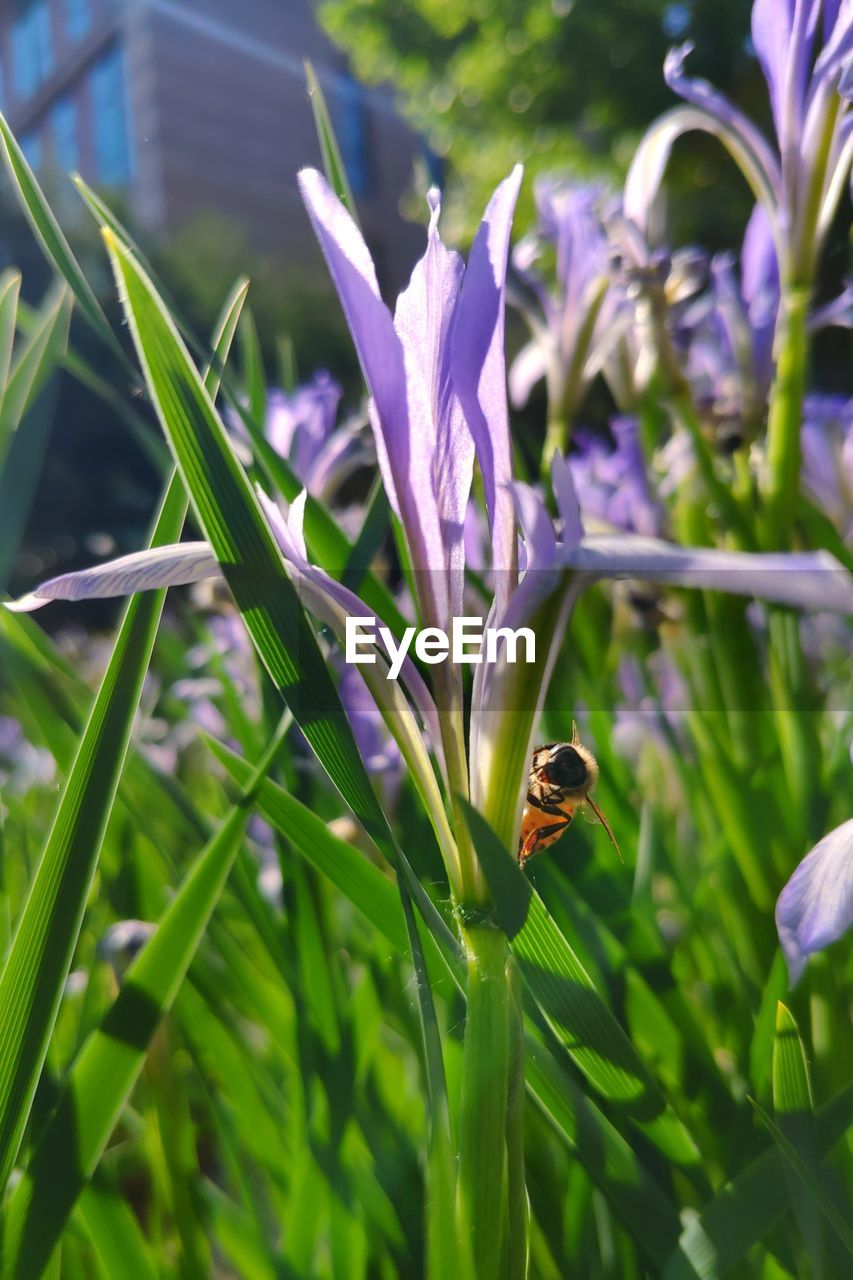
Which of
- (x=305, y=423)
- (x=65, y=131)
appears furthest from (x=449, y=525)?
(x=65, y=131)

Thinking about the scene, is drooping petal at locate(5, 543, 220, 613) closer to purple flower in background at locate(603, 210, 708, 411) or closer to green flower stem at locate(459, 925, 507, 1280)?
green flower stem at locate(459, 925, 507, 1280)

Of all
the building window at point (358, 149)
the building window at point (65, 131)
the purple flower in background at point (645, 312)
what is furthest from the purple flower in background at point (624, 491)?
the building window at point (358, 149)

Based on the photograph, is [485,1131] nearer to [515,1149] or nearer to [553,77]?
[515,1149]

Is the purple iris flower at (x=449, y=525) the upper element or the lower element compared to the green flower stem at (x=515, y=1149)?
upper

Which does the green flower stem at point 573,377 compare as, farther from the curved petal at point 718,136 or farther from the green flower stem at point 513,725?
the green flower stem at point 513,725

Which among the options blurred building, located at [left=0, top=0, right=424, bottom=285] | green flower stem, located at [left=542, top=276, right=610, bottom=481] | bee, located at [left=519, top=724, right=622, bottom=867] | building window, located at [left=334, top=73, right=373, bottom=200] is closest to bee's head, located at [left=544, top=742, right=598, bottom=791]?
bee, located at [left=519, top=724, right=622, bottom=867]

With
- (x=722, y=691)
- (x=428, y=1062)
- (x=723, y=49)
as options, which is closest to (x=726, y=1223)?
(x=428, y=1062)
